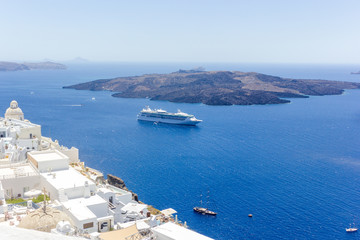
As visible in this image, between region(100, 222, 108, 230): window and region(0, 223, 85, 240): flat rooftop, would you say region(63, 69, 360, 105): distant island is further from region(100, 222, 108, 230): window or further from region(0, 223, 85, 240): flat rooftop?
region(0, 223, 85, 240): flat rooftop

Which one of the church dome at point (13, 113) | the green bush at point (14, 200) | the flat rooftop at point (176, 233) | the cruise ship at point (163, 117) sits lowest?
the cruise ship at point (163, 117)

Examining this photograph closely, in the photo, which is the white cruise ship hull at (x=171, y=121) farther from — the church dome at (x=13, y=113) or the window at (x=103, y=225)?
the window at (x=103, y=225)

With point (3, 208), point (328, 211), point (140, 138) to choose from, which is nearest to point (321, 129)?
point (140, 138)

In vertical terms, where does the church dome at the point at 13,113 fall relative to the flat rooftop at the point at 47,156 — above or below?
above

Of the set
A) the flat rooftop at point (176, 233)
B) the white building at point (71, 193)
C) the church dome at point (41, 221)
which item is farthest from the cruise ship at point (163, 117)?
the church dome at point (41, 221)

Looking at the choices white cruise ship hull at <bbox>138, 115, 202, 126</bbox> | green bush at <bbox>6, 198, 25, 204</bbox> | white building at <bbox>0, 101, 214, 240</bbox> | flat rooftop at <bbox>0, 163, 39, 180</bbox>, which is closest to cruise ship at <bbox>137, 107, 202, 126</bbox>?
white cruise ship hull at <bbox>138, 115, 202, 126</bbox>

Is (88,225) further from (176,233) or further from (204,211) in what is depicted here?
(204,211)
